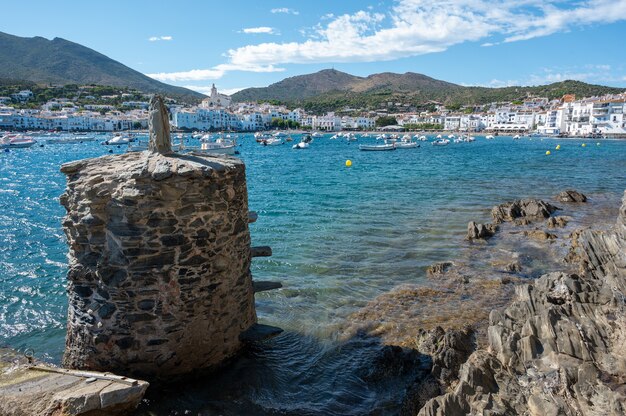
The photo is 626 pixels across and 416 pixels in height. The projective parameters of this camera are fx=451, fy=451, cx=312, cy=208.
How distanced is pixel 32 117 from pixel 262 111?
8321cm

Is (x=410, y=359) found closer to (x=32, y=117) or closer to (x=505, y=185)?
(x=505, y=185)

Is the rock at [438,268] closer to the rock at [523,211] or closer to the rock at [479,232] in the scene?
the rock at [479,232]

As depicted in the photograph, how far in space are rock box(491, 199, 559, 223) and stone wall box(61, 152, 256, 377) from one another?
15540 mm

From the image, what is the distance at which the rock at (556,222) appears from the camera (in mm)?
17375

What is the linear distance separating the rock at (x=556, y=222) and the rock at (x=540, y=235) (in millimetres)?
1670

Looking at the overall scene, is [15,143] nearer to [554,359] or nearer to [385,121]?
[554,359]

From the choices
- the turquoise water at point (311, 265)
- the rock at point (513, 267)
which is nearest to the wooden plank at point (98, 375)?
the turquoise water at point (311, 265)

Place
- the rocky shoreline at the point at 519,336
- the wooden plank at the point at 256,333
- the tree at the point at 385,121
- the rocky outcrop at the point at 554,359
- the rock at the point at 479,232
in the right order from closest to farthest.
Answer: the rocky outcrop at the point at 554,359
the rocky shoreline at the point at 519,336
the wooden plank at the point at 256,333
the rock at the point at 479,232
the tree at the point at 385,121

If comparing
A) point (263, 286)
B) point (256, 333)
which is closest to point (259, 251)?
point (263, 286)

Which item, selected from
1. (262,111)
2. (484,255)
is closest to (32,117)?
(262,111)

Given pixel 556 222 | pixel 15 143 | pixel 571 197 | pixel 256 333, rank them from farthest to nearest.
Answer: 1. pixel 15 143
2. pixel 571 197
3. pixel 556 222
4. pixel 256 333

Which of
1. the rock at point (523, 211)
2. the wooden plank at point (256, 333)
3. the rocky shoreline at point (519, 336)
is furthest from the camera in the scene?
the rock at point (523, 211)

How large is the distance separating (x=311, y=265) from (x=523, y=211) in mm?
11453

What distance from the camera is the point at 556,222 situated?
693 inches
